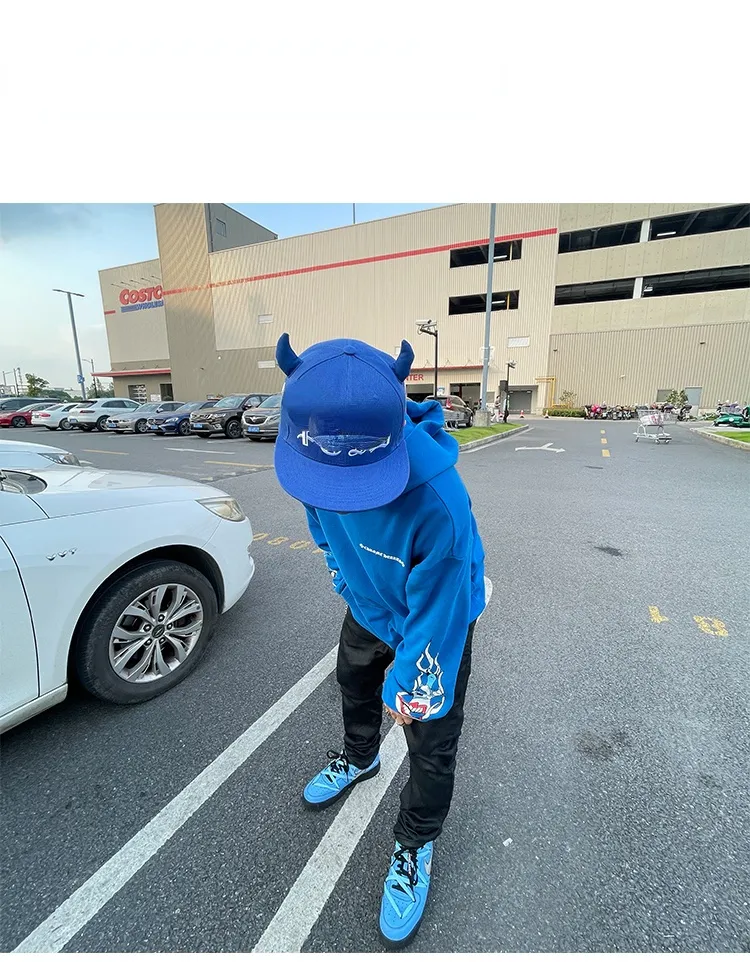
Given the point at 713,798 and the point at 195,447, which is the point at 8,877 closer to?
the point at 713,798

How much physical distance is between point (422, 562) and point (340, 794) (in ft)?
4.17

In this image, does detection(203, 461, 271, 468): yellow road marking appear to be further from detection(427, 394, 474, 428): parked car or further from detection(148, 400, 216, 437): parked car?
detection(427, 394, 474, 428): parked car

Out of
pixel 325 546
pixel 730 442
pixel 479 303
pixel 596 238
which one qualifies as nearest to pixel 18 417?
pixel 325 546

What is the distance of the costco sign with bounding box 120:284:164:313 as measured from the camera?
43.8m

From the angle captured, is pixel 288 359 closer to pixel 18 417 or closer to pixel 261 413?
pixel 261 413

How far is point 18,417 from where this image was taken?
25531mm

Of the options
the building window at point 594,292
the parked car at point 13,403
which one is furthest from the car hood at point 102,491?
the building window at point 594,292

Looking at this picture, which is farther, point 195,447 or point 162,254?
point 162,254

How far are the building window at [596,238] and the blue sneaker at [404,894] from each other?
37.8 m

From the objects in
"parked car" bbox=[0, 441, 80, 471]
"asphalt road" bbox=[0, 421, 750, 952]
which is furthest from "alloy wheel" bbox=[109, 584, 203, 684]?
"parked car" bbox=[0, 441, 80, 471]

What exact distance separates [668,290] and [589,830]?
38.7 metres

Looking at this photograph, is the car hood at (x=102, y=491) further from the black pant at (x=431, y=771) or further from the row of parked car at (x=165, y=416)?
the row of parked car at (x=165, y=416)

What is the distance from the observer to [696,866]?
4.76 ft

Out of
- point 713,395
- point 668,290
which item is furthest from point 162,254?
point 713,395
